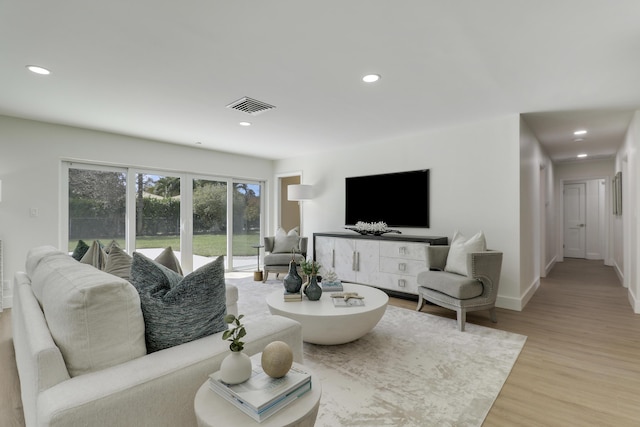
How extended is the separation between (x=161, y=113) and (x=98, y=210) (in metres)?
1.99

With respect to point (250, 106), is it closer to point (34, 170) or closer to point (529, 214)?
point (34, 170)

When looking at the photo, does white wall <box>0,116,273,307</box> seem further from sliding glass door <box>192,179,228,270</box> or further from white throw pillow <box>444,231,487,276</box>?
white throw pillow <box>444,231,487,276</box>

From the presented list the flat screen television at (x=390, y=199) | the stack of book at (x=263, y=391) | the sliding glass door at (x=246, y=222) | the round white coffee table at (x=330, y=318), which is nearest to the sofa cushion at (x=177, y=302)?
the stack of book at (x=263, y=391)

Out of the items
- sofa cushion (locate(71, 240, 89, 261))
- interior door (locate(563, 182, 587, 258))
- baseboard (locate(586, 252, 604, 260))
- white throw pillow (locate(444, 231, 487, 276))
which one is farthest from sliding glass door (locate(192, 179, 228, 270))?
baseboard (locate(586, 252, 604, 260))

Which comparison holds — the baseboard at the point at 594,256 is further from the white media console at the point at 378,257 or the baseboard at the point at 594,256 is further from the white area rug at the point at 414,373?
the white area rug at the point at 414,373

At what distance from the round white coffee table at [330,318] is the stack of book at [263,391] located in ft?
4.29

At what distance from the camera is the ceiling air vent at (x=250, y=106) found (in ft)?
10.9

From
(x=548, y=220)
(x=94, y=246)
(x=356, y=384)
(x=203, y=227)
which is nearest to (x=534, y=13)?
(x=356, y=384)

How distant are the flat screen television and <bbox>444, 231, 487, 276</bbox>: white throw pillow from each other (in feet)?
3.53

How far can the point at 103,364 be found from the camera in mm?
1088

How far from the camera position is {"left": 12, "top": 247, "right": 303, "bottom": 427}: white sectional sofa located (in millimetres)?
943

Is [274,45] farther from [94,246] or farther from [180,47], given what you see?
[94,246]

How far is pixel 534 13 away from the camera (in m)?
1.87

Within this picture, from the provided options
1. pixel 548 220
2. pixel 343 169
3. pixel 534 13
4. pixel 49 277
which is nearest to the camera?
pixel 49 277
